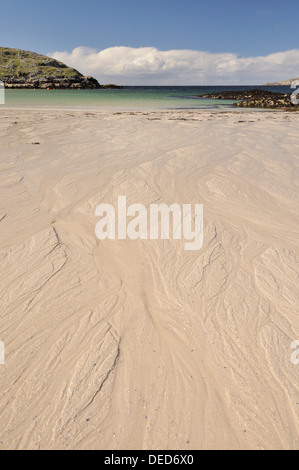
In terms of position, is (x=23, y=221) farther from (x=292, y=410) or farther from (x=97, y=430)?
(x=292, y=410)

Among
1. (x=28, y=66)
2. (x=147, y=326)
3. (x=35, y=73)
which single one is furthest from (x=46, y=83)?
(x=147, y=326)

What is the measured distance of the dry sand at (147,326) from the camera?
1524 millimetres

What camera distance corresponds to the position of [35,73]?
241 ft

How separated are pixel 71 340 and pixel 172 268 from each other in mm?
1217

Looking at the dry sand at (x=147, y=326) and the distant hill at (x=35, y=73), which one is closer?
the dry sand at (x=147, y=326)

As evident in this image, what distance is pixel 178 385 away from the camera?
5.68ft

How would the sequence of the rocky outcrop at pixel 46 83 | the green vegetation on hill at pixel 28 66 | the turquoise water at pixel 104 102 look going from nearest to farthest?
the turquoise water at pixel 104 102, the rocky outcrop at pixel 46 83, the green vegetation on hill at pixel 28 66

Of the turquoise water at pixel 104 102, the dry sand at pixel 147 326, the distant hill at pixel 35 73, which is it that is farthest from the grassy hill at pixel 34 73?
the dry sand at pixel 147 326

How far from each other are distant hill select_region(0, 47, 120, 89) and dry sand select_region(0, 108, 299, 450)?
72462mm

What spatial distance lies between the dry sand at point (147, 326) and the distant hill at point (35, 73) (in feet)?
238

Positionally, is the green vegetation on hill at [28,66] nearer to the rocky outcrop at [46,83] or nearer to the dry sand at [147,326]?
the rocky outcrop at [46,83]

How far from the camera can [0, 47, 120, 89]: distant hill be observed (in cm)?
6681

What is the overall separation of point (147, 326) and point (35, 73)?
88.7 metres

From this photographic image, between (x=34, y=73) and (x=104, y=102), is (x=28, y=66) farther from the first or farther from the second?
(x=104, y=102)
